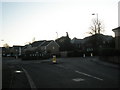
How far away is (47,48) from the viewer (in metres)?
73.9

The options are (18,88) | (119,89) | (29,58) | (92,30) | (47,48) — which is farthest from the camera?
(47,48)

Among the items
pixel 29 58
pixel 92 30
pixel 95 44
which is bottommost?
pixel 29 58

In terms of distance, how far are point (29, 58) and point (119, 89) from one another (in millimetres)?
43822

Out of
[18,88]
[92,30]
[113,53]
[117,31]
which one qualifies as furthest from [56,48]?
[18,88]

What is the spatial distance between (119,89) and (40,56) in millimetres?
43341

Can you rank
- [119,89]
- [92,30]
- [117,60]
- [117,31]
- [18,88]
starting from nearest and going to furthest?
[119,89], [18,88], [117,60], [117,31], [92,30]

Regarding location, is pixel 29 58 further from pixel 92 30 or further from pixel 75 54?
pixel 92 30

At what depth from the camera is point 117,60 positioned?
2133cm

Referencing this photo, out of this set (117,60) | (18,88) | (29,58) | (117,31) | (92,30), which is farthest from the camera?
(92,30)

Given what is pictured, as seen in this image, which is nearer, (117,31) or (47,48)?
(117,31)

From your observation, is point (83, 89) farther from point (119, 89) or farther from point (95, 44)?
point (95, 44)

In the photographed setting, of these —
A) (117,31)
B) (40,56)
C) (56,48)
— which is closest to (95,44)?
(40,56)

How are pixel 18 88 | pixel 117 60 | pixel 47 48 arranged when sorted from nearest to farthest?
1. pixel 18 88
2. pixel 117 60
3. pixel 47 48

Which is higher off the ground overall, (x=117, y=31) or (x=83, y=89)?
(x=117, y=31)
